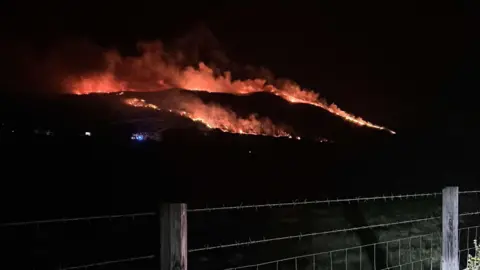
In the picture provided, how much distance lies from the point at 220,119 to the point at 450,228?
18.8ft

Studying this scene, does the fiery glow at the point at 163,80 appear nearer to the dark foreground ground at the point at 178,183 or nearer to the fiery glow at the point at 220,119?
the fiery glow at the point at 220,119

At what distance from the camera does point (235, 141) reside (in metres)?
8.06

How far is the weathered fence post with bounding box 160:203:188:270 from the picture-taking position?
219cm

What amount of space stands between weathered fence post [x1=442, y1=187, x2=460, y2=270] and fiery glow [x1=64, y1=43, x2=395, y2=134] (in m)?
5.15

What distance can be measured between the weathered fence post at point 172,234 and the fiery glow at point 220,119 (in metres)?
6.13

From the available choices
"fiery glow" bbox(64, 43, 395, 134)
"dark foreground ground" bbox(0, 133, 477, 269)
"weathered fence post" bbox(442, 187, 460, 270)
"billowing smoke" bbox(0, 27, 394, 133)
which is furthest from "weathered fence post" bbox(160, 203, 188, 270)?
"fiery glow" bbox(64, 43, 395, 134)

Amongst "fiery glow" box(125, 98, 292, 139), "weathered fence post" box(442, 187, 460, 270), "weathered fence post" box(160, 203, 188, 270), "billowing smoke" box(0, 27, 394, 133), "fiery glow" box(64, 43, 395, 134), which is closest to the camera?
"weathered fence post" box(160, 203, 188, 270)

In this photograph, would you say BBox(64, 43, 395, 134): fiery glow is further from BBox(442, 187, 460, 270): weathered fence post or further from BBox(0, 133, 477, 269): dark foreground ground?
BBox(442, 187, 460, 270): weathered fence post

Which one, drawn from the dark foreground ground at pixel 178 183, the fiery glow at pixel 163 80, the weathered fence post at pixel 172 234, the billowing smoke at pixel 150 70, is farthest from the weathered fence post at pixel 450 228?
the fiery glow at pixel 163 80

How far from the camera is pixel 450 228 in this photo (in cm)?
371

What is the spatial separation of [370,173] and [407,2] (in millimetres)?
3374

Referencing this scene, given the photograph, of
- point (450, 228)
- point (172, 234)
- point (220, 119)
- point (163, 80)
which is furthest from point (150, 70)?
point (172, 234)

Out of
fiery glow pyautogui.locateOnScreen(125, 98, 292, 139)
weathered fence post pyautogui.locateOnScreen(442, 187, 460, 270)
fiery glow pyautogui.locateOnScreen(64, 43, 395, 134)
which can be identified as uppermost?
fiery glow pyautogui.locateOnScreen(64, 43, 395, 134)

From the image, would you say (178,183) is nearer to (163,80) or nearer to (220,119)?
(163,80)
